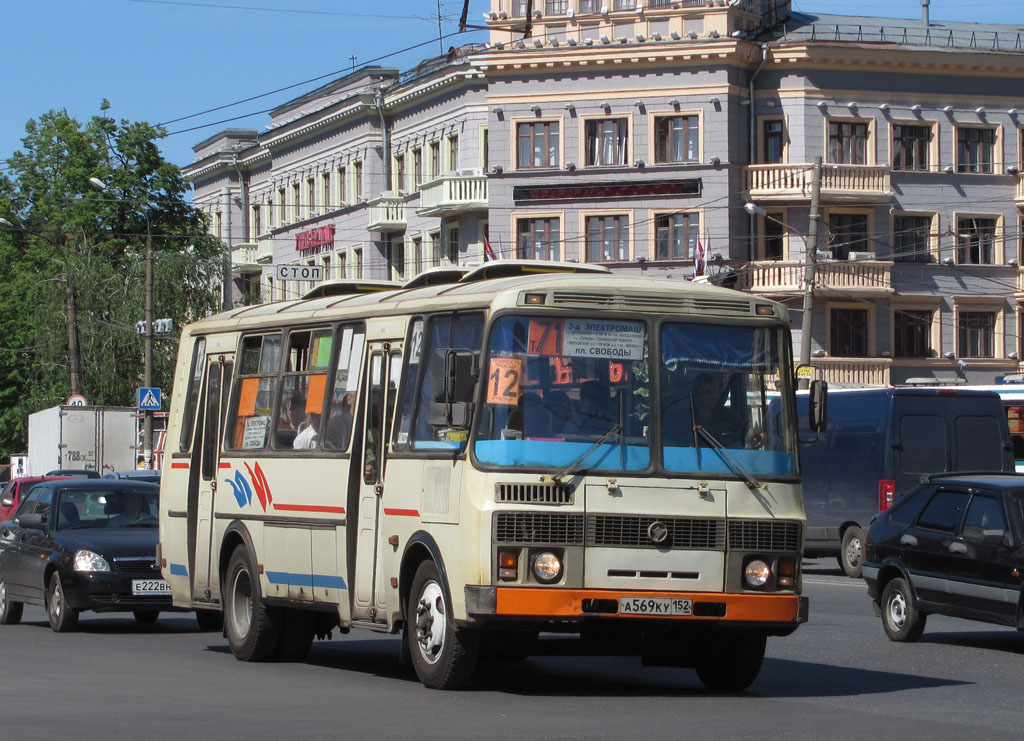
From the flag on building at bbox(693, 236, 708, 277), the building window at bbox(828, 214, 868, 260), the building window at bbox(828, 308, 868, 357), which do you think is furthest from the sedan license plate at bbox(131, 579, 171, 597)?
the building window at bbox(828, 214, 868, 260)

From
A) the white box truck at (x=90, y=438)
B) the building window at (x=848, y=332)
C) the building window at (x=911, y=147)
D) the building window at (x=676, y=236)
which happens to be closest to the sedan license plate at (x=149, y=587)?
the white box truck at (x=90, y=438)

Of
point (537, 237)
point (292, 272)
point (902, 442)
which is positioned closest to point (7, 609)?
point (902, 442)

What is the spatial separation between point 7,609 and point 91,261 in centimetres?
4359

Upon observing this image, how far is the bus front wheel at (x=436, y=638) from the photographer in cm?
1205

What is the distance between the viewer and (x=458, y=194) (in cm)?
5762

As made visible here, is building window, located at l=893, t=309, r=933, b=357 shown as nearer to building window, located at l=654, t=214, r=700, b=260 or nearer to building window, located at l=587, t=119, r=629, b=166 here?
building window, located at l=654, t=214, r=700, b=260

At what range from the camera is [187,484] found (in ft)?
54.7

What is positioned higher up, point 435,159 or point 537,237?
point 435,159

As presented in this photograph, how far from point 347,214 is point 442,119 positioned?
24.2 feet

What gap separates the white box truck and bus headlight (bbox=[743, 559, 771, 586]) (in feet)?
122

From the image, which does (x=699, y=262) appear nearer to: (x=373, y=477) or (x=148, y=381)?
(x=148, y=381)

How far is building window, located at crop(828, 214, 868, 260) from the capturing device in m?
54.4

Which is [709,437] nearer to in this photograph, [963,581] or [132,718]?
[132,718]

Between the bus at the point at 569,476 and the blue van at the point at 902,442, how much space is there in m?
14.2
